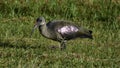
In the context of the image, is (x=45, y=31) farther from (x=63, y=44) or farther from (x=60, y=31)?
(x=63, y=44)

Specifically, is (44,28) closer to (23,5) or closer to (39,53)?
(39,53)

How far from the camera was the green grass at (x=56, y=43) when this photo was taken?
10.5 m

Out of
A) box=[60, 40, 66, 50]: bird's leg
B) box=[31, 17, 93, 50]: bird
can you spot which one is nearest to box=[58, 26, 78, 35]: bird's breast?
box=[31, 17, 93, 50]: bird

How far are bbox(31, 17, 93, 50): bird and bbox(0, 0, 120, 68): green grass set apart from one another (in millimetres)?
307

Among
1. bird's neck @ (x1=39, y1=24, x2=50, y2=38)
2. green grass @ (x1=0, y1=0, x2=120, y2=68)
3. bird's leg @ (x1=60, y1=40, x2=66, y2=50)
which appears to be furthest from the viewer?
bird's leg @ (x1=60, y1=40, x2=66, y2=50)

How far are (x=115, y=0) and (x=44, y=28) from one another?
593 cm

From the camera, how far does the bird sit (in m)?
11.8

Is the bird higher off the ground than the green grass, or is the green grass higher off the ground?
the bird

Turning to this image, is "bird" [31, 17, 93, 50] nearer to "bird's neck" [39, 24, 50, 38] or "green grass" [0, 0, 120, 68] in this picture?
"bird's neck" [39, 24, 50, 38]

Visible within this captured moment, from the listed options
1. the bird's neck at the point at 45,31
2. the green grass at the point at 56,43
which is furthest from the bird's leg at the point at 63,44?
the bird's neck at the point at 45,31

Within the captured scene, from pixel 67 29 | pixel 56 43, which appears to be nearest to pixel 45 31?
pixel 67 29

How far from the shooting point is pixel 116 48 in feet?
42.5

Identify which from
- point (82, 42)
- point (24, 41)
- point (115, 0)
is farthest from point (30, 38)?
point (115, 0)

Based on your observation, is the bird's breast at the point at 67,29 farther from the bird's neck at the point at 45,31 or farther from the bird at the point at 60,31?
the bird's neck at the point at 45,31
